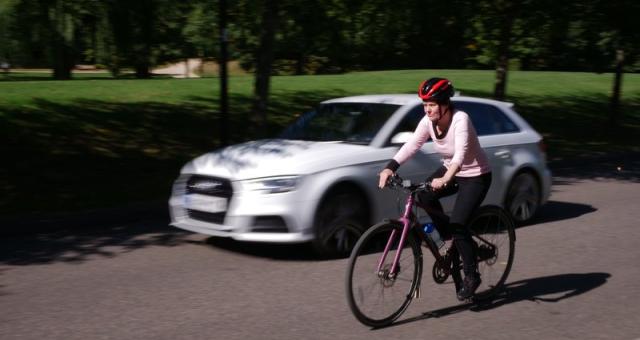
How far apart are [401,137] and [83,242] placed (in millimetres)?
3475

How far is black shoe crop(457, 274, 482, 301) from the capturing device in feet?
19.2

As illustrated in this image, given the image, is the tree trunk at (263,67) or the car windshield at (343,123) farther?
the tree trunk at (263,67)

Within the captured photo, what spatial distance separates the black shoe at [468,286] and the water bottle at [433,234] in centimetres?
31

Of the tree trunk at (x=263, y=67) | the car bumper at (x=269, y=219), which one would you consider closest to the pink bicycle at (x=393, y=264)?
the car bumper at (x=269, y=219)

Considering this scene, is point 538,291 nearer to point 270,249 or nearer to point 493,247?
point 493,247

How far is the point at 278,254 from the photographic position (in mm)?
7895

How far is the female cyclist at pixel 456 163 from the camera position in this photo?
5.59 meters

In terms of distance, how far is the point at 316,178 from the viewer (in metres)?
7.45

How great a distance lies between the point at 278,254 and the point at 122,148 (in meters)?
7.52

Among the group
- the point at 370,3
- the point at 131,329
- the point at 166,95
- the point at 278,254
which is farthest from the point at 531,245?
the point at 166,95

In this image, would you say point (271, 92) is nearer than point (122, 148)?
No

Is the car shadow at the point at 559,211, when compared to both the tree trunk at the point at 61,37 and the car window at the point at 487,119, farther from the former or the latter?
the tree trunk at the point at 61,37

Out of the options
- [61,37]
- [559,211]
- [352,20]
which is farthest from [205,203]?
[61,37]

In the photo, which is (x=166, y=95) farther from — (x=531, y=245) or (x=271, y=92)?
(x=531, y=245)
